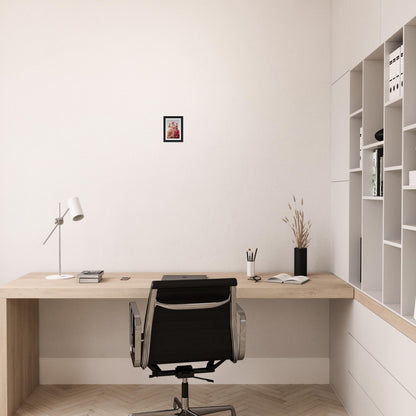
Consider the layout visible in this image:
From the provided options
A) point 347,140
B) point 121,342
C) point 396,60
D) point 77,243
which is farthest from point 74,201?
point 396,60

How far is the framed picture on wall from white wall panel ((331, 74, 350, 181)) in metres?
1.12

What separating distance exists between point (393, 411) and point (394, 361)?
0.79 ft

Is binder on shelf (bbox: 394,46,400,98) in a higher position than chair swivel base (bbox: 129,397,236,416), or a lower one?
higher

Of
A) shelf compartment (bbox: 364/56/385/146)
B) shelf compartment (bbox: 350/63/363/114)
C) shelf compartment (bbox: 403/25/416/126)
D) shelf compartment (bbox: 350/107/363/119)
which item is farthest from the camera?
shelf compartment (bbox: 350/63/363/114)

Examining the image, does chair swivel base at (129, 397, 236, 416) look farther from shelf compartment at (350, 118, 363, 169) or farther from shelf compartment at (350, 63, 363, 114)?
shelf compartment at (350, 63, 363, 114)

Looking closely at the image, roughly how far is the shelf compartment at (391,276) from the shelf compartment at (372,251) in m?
0.41

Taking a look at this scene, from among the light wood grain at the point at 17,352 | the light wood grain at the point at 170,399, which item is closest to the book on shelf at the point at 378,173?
the light wood grain at the point at 170,399

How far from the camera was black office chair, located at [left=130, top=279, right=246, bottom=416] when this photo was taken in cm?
267

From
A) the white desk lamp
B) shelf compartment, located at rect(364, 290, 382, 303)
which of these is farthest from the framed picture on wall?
shelf compartment, located at rect(364, 290, 382, 303)

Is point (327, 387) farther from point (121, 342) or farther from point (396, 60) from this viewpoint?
point (396, 60)

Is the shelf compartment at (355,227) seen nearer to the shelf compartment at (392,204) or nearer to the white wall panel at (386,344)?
the white wall panel at (386,344)

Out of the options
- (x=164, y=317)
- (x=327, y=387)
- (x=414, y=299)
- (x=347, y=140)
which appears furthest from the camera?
(x=327, y=387)

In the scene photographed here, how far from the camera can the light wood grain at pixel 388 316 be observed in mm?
2328

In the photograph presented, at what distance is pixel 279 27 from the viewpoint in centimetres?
390
